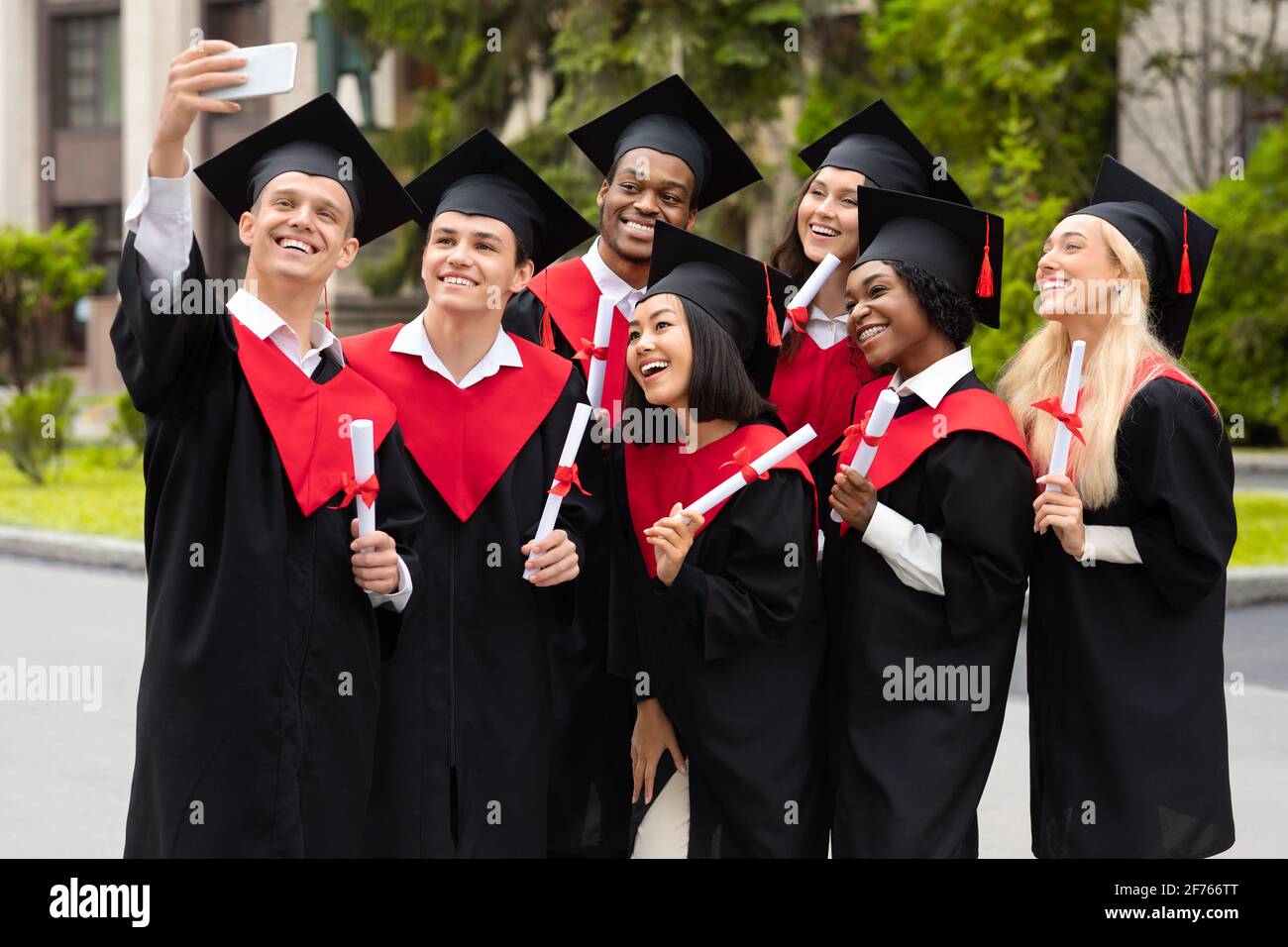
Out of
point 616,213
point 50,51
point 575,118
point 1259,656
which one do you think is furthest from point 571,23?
point 50,51

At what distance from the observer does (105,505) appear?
14305mm

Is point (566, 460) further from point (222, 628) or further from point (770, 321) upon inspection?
point (222, 628)

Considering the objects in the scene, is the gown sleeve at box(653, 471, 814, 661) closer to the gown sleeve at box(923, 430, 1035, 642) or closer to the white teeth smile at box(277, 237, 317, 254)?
the gown sleeve at box(923, 430, 1035, 642)

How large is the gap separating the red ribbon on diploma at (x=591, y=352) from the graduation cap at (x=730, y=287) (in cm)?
30

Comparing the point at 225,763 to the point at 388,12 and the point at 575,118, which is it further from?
the point at 388,12

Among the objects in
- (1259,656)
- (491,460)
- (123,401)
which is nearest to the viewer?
(491,460)

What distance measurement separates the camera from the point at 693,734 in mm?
3844

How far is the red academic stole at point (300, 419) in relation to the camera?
11.0ft

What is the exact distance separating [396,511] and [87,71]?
113ft

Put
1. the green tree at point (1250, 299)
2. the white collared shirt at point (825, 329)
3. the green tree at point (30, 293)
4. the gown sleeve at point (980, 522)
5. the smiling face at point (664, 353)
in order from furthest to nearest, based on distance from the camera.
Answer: the green tree at point (30, 293)
the green tree at point (1250, 299)
the white collared shirt at point (825, 329)
the smiling face at point (664, 353)
the gown sleeve at point (980, 522)

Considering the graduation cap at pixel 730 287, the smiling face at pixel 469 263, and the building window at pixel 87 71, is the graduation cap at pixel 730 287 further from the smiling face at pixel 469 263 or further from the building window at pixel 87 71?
the building window at pixel 87 71

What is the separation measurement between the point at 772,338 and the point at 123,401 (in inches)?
516

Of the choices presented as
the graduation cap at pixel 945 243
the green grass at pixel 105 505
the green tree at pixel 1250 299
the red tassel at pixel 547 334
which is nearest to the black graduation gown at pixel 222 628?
the red tassel at pixel 547 334

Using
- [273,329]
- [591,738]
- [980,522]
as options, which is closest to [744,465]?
[980,522]
